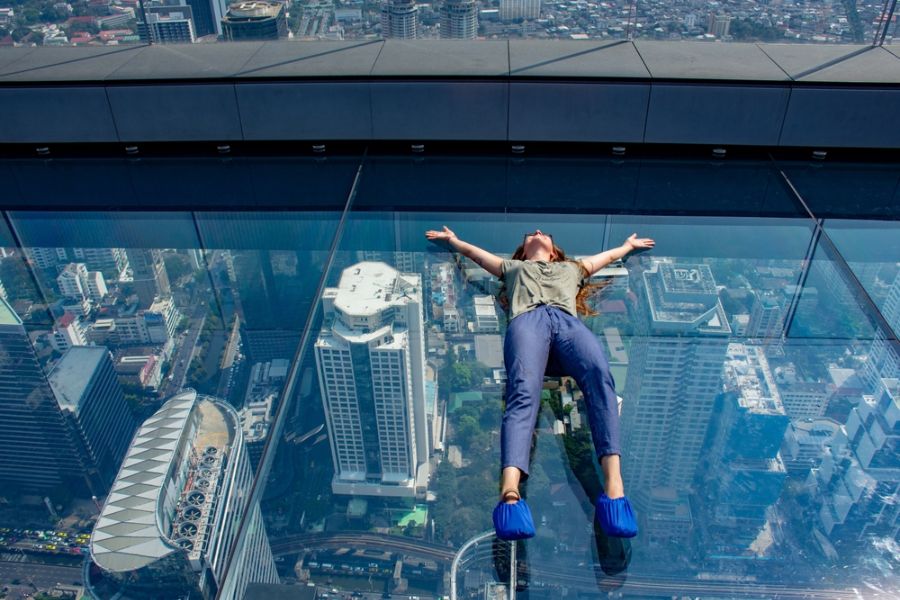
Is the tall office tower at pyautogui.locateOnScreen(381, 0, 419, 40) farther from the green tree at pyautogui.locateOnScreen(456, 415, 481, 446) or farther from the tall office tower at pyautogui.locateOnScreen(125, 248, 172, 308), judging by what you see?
the green tree at pyautogui.locateOnScreen(456, 415, 481, 446)

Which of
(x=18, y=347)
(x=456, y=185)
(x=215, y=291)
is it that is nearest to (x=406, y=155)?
(x=456, y=185)

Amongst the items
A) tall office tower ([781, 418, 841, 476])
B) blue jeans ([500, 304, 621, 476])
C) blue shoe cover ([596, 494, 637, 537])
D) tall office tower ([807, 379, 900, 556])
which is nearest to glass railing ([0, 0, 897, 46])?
blue jeans ([500, 304, 621, 476])

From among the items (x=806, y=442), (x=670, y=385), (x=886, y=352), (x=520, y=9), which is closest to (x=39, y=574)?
(x=670, y=385)

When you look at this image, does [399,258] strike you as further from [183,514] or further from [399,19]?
[399,19]

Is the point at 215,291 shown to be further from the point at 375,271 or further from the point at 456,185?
the point at 456,185

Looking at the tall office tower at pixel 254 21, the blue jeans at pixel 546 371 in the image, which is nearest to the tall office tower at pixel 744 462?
the blue jeans at pixel 546 371

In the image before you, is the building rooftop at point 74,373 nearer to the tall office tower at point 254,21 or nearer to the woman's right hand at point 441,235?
the woman's right hand at point 441,235
